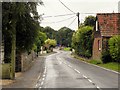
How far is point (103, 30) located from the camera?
49.3 m

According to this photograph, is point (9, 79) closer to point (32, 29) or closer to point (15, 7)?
point (32, 29)

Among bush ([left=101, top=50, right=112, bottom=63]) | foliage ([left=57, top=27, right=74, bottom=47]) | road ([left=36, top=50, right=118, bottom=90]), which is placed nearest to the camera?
road ([left=36, top=50, right=118, bottom=90])

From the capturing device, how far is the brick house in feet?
159

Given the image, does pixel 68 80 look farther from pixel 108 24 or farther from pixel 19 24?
pixel 108 24

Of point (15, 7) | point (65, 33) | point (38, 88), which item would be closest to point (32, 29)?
point (15, 7)

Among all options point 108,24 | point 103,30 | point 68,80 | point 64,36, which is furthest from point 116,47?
point 64,36

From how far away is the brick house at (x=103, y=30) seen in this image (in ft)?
159

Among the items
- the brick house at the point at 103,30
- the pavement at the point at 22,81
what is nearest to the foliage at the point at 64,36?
the brick house at the point at 103,30

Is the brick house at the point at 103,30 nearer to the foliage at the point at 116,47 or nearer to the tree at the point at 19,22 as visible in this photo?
the foliage at the point at 116,47

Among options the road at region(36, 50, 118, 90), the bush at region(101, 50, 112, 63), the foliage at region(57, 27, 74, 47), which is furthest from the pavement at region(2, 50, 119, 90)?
the foliage at region(57, 27, 74, 47)

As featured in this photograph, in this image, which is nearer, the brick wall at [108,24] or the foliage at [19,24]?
the foliage at [19,24]

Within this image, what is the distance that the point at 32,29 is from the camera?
24.3 m

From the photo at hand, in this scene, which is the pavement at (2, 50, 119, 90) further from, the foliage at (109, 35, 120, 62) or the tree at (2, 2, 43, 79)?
the foliage at (109, 35, 120, 62)

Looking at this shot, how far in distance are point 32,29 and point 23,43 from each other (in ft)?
5.12
